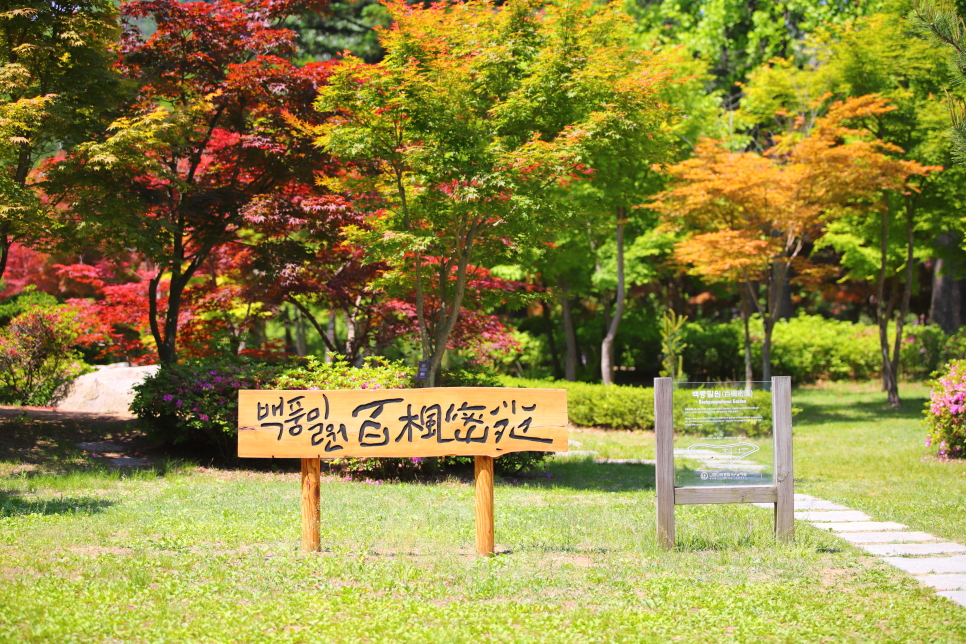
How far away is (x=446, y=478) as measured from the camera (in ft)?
30.3

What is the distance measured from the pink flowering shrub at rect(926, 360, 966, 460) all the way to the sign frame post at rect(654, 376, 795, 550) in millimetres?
5784

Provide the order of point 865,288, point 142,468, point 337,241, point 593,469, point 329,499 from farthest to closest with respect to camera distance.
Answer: point 865,288 → point 337,241 → point 593,469 → point 142,468 → point 329,499

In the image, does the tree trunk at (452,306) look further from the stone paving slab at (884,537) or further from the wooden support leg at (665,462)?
the stone paving slab at (884,537)

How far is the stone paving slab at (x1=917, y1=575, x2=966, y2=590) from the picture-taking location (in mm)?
4855

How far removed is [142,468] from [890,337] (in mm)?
19295

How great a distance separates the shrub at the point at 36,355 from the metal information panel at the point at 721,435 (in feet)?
35.0

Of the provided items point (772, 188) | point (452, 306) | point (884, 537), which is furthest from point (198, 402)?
point (772, 188)

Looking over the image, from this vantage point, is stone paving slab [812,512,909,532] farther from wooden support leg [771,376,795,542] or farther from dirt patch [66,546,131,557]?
dirt patch [66,546,131,557]

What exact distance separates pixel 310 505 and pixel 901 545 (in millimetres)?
4270

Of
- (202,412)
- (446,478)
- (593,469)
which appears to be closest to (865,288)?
(593,469)

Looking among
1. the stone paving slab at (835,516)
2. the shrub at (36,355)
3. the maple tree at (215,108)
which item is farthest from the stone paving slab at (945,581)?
the shrub at (36,355)

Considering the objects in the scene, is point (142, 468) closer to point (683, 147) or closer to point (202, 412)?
point (202, 412)

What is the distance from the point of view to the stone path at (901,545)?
16.5 ft

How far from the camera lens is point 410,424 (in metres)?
5.41
